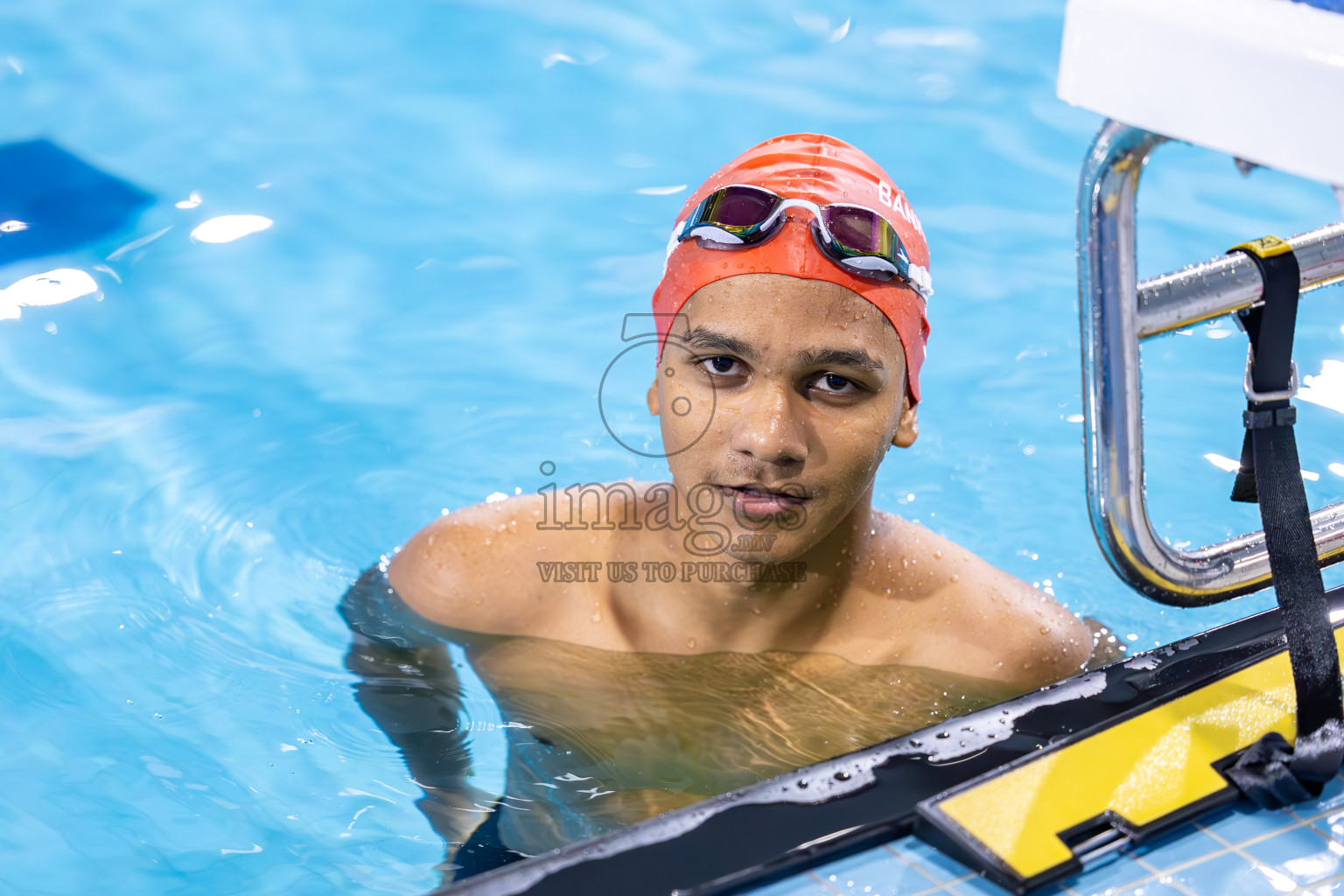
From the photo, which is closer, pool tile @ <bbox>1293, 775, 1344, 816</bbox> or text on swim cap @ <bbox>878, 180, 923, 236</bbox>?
pool tile @ <bbox>1293, 775, 1344, 816</bbox>

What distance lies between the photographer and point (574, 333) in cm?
518

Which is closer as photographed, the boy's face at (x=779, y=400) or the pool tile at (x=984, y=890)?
the pool tile at (x=984, y=890)

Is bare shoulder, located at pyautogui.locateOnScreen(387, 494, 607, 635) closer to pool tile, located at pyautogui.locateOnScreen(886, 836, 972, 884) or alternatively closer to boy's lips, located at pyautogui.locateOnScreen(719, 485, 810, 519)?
boy's lips, located at pyautogui.locateOnScreen(719, 485, 810, 519)

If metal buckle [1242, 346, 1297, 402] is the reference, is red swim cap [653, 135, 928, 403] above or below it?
above

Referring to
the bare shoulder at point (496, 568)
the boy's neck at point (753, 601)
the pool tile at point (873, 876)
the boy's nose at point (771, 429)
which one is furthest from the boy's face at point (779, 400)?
the pool tile at point (873, 876)

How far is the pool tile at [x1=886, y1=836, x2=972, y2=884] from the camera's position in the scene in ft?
5.14

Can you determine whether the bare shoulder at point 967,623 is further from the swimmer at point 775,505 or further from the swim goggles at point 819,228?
the swim goggles at point 819,228

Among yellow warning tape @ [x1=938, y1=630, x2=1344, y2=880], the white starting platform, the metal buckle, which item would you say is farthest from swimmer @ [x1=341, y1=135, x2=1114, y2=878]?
the white starting platform

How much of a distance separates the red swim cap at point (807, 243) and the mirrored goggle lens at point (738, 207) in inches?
2.0

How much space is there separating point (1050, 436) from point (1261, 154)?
12.8 ft

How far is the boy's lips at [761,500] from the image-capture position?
238 cm

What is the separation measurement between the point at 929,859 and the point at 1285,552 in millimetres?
600

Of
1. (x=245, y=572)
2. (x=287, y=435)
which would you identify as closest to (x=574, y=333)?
(x=287, y=435)

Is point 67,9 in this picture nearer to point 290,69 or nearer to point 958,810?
point 290,69
